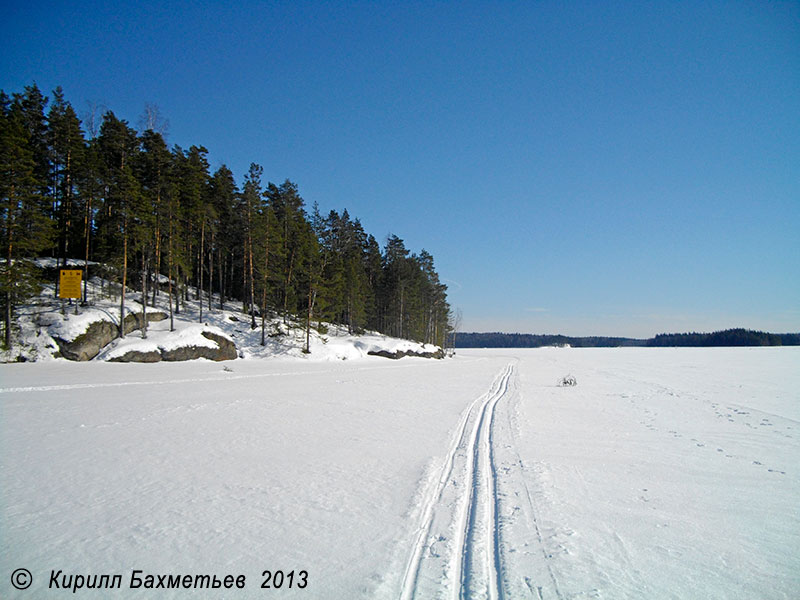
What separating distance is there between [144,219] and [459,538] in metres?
29.3

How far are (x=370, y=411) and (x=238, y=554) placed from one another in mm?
7483

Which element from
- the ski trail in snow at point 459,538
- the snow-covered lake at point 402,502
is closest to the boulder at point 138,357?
the snow-covered lake at point 402,502

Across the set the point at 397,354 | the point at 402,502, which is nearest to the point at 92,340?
the point at 402,502

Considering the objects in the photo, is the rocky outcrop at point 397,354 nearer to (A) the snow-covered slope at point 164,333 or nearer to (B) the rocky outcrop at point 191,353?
(A) the snow-covered slope at point 164,333

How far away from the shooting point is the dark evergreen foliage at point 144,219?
2150 centimetres

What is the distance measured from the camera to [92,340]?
895 inches

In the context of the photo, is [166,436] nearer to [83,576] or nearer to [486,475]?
[83,576]

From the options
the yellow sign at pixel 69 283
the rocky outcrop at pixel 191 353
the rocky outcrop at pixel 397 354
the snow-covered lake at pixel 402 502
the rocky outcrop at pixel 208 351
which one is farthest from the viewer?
the rocky outcrop at pixel 397 354

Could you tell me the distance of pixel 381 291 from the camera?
187 ft

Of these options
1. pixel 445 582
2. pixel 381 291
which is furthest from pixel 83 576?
pixel 381 291

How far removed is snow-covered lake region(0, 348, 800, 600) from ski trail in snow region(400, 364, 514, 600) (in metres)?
0.02

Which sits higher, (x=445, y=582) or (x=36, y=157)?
(x=36, y=157)

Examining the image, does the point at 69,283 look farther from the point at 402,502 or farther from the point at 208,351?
the point at 402,502

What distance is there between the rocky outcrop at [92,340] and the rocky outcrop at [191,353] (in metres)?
1.54
